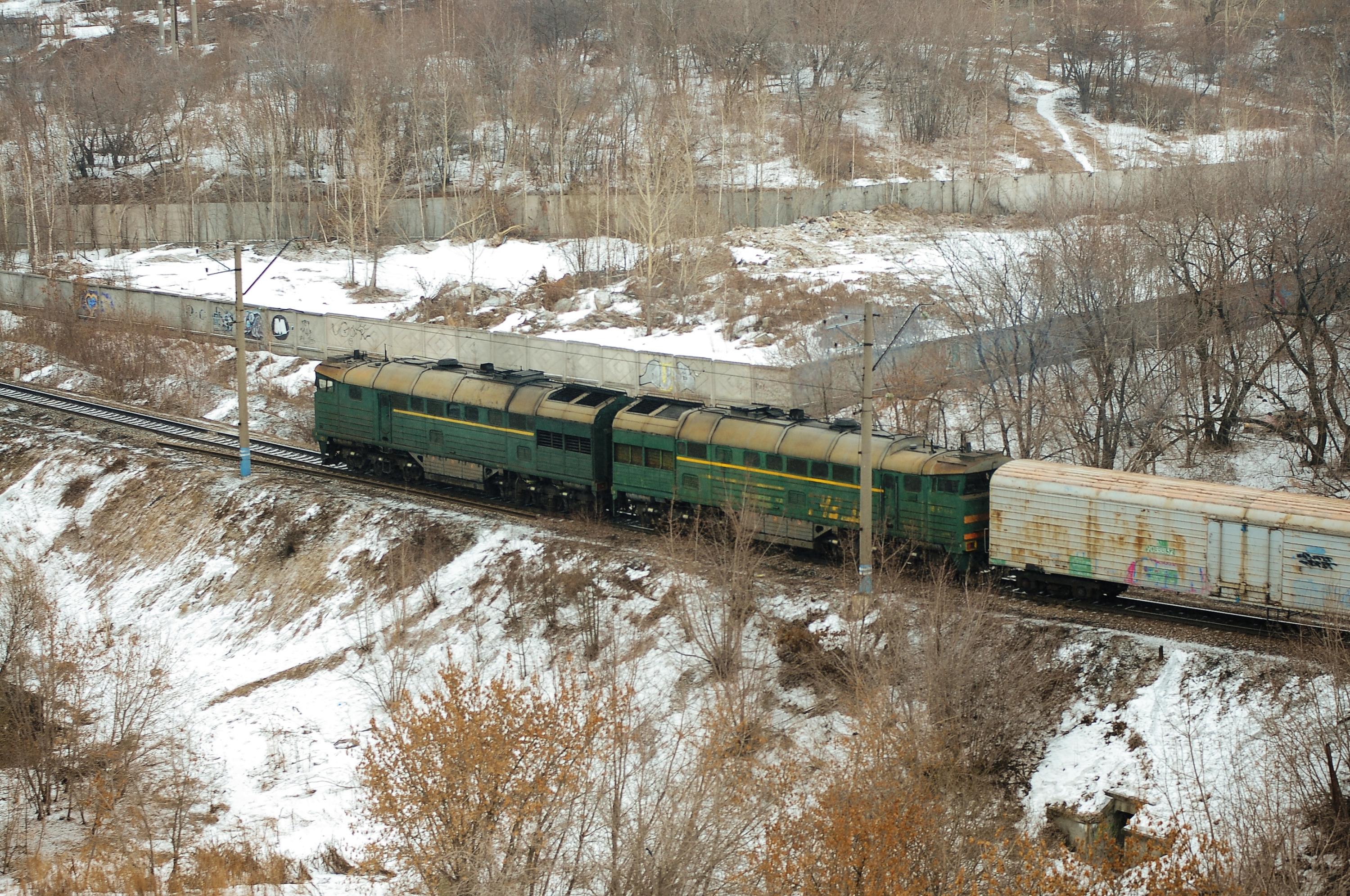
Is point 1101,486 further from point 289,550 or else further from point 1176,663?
point 289,550

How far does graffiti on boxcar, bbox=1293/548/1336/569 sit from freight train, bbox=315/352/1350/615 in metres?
0.02

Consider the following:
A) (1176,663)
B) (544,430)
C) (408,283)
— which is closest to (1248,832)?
(1176,663)

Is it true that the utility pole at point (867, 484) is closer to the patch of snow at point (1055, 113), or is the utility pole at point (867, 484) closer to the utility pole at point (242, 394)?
the utility pole at point (242, 394)

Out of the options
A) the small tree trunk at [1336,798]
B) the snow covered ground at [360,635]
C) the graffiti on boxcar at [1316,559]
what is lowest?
the snow covered ground at [360,635]

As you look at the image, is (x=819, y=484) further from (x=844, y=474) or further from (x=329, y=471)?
(x=329, y=471)

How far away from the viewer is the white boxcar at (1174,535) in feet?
78.3

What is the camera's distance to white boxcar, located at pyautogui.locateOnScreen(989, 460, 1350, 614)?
2388 cm

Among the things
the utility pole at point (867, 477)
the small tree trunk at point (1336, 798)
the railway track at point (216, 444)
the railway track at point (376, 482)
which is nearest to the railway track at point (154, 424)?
the railway track at point (216, 444)

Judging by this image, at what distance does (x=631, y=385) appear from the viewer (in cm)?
4534

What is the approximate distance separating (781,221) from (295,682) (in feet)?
157

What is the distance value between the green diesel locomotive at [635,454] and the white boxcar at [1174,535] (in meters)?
1.37

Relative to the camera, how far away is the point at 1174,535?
82.7 ft

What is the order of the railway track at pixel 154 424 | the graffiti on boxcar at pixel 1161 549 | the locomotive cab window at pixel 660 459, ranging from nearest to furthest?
the graffiti on boxcar at pixel 1161 549, the locomotive cab window at pixel 660 459, the railway track at pixel 154 424

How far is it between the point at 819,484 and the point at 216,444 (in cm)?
2400
